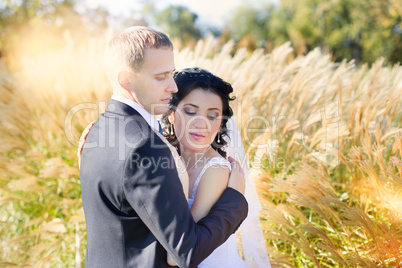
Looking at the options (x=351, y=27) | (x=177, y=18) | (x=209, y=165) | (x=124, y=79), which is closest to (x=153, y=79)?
(x=124, y=79)

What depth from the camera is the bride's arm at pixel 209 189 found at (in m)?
1.59

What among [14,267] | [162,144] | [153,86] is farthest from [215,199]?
[14,267]

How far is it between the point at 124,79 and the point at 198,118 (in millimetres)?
654

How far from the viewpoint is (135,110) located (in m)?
1.43

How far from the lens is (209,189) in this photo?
1.67 metres

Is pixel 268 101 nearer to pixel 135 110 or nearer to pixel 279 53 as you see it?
pixel 279 53

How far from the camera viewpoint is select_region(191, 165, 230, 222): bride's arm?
62.5 inches

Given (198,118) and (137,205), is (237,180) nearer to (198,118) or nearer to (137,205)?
(198,118)

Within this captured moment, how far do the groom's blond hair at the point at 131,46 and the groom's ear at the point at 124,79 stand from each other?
21 millimetres

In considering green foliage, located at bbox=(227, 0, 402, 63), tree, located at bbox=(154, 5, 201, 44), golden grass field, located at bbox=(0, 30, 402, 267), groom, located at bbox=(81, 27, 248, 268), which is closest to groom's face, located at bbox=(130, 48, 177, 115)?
groom, located at bbox=(81, 27, 248, 268)

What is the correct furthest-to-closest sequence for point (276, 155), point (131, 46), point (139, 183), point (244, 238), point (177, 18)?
1. point (177, 18)
2. point (276, 155)
3. point (244, 238)
4. point (131, 46)
5. point (139, 183)

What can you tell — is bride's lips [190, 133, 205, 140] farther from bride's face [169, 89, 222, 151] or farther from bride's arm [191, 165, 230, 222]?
bride's arm [191, 165, 230, 222]

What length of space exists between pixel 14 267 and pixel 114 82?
1.83 meters

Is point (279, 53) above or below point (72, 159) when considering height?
above
